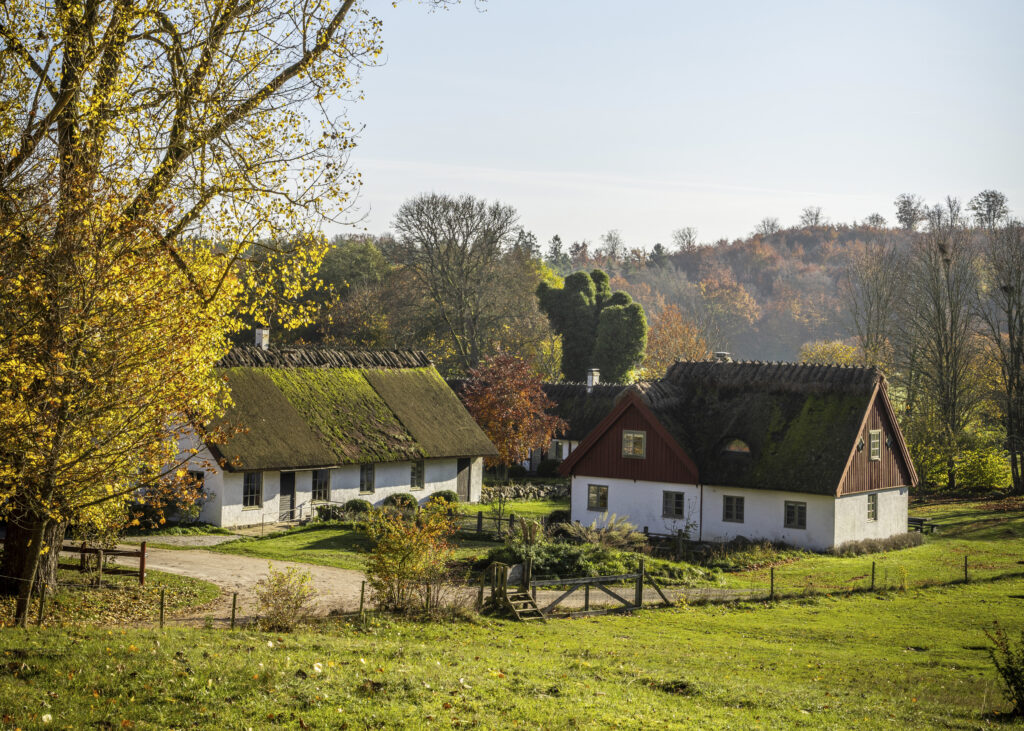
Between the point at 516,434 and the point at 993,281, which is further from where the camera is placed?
the point at 993,281

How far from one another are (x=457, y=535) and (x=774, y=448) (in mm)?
12114

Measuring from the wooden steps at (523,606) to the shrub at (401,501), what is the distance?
60.3 ft

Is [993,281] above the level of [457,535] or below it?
above

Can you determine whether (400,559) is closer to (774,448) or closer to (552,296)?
(774,448)

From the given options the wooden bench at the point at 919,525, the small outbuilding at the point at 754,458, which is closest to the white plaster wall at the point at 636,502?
the small outbuilding at the point at 754,458

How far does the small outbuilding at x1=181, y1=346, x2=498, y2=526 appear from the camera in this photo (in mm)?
36062

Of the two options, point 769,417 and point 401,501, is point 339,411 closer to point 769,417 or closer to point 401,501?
point 401,501

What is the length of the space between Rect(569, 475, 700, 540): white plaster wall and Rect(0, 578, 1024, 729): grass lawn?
48.6ft

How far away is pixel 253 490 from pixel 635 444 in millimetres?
14777

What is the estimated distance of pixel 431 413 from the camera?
150 ft

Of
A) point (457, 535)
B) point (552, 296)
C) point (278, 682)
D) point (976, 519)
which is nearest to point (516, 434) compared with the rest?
point (457, 535)

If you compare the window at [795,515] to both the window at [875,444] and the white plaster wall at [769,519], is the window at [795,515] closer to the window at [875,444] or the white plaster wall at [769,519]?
the white plaster wall at [769,519]

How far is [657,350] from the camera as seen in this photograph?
91.1 meters

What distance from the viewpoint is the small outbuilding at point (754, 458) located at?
34938mm
